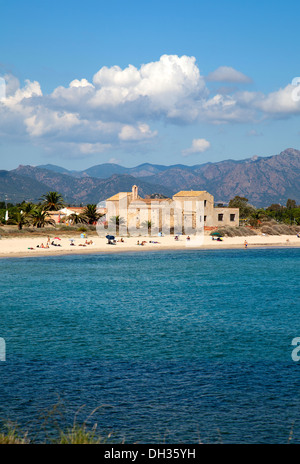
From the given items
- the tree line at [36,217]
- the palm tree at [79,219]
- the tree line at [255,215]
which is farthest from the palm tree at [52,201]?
the tree line at [255,215]

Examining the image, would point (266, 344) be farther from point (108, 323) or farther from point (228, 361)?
point (108, 323)

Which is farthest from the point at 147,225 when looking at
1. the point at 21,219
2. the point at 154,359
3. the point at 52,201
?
the point at 154,359

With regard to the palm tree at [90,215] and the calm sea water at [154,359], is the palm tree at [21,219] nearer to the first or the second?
the palm tree at [90,215]

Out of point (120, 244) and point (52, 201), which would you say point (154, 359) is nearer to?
point (120, 244)

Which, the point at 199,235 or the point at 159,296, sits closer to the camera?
the point at 159,296

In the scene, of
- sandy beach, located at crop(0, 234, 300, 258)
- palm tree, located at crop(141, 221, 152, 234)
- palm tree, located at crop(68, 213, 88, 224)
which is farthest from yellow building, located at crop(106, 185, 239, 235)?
sandy beach, located at crop(0, 234, 300, 258)

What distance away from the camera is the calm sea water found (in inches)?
567

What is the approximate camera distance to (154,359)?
2053 cm

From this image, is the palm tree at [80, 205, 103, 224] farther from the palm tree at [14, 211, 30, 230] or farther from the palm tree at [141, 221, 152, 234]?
the palm tree at [14, 211, 30, 230]

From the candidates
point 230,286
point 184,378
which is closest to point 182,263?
point 230,286

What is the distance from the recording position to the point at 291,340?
23953 mm

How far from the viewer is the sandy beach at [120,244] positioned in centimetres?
6481

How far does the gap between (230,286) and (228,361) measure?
24.1 meters
